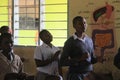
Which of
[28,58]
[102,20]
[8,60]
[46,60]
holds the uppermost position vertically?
[102,20]

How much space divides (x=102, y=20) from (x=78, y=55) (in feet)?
6.56

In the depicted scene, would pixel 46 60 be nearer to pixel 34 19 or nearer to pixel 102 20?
pixel 102 20

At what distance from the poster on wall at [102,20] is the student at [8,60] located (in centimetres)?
237

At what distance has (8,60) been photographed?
3.12 meters

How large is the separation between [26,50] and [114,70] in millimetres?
1711

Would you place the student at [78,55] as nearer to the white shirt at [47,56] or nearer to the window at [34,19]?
the white shirt at [47,56]

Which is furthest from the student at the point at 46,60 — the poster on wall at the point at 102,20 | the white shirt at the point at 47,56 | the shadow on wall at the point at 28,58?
the shadow on wall at the point at 28,58

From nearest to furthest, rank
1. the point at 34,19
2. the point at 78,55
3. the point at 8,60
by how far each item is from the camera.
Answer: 1. the point at 8,60
2. the point at 78,55
3. the point at 34,19

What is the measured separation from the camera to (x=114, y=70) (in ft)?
17.3

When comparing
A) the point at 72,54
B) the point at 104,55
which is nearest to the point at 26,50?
the point at 104,55

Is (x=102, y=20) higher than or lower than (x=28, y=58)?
higher

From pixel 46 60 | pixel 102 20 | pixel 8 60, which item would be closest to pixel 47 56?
pixel 46 60

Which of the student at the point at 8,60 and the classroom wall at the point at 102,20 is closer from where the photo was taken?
the student at the point at 8,60

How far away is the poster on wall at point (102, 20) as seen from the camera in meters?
5.25
